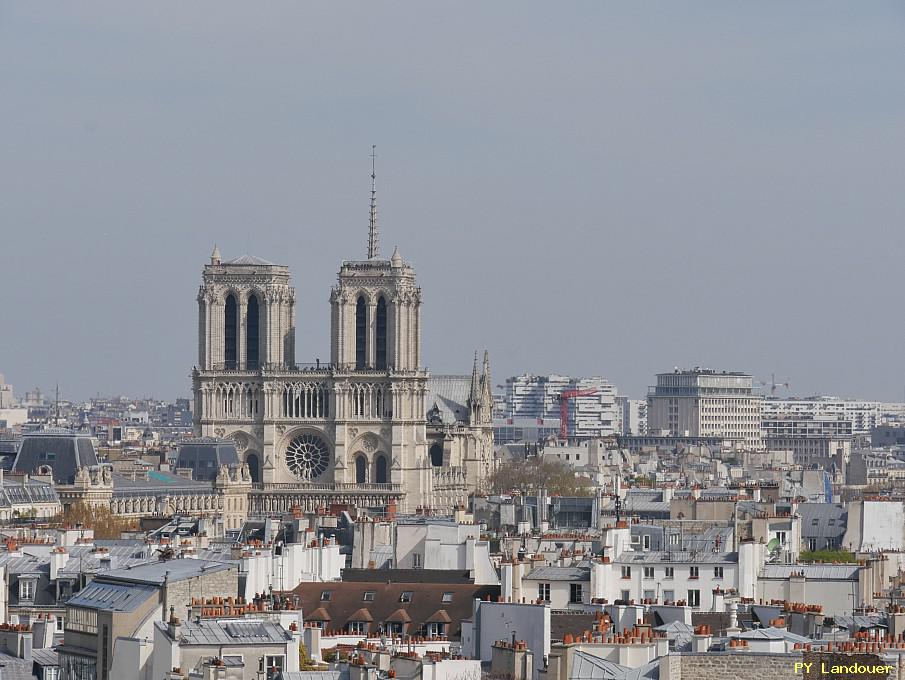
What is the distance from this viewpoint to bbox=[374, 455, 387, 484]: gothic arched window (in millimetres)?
188875

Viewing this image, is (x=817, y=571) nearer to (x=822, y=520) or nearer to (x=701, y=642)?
(x=701, y=642)

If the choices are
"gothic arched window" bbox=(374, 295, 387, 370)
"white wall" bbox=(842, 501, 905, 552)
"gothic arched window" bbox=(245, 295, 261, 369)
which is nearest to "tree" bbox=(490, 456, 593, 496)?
"gothic arched window" bbox=(374, 295, 387, 370)

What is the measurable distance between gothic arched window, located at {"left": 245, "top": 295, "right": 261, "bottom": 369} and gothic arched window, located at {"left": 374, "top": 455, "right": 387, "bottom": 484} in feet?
26.3

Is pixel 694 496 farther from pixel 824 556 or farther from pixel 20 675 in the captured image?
pixel 20 675

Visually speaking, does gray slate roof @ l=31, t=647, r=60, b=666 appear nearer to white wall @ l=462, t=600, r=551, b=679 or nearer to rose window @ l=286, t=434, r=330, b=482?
white wall @ l=462, t=600, r=551, b=679

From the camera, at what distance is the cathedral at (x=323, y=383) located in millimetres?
186750

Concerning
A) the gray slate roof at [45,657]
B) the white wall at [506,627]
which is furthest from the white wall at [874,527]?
the gray slate roof at [45,657]

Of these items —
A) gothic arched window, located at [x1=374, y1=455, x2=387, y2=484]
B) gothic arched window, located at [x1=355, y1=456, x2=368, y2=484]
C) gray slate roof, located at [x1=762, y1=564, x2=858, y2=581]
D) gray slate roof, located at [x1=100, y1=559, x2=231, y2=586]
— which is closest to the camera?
gray slate roof, located at [x1=100, y1=559, x2=231, y2=586]

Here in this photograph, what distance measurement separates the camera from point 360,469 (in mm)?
190250

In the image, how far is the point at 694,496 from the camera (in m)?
108

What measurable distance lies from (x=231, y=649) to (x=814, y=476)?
13062 centimetres

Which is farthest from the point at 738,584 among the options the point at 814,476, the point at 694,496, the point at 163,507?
the point at 814,476

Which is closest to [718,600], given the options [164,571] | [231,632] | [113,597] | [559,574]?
[559,574]

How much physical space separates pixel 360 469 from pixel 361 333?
7.16 metres
